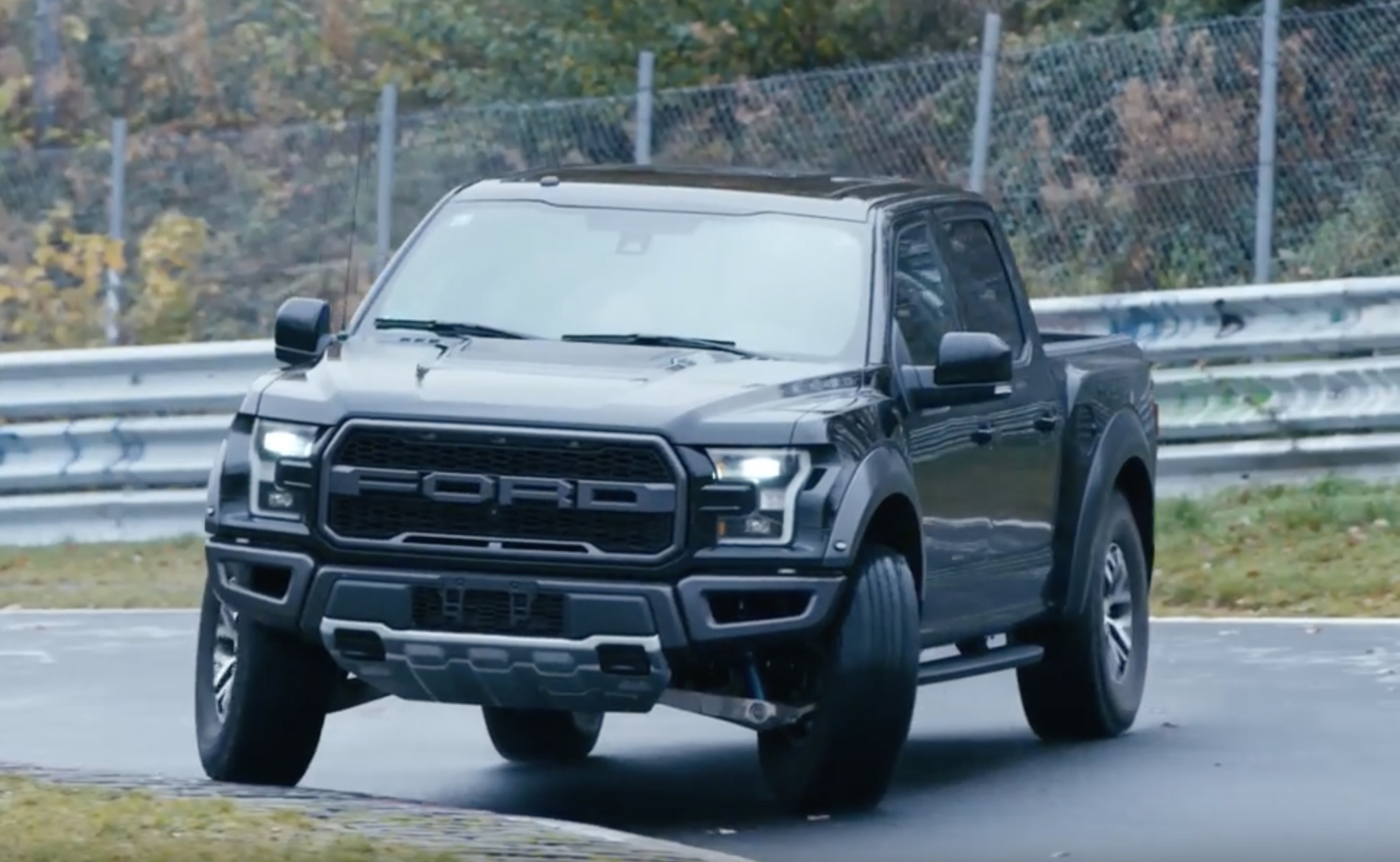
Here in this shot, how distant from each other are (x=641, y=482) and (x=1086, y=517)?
2.79m

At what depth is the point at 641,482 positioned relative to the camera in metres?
8.73

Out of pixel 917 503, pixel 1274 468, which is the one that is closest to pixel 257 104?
pixel 1274 468

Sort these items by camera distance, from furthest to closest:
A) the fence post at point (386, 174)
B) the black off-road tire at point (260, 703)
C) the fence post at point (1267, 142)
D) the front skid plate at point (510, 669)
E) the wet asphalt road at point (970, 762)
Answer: the fence post at point (386, 174) → the fence post at point (1267, 142) → the black off-road tire at point (260, 703) → the wet asphalt road at point (970, 762) → the front skid plate at point (510, 669)

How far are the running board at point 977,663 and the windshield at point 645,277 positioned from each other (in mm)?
1002

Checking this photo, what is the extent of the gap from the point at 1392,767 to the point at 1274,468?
266 inches

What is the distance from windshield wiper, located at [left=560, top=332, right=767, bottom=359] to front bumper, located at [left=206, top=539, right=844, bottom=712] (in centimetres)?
94

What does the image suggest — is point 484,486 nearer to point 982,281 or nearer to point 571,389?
point 571,389

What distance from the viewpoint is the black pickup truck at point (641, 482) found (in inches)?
344

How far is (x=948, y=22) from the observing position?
985 inches

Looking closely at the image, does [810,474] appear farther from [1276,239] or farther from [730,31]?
[730,31]

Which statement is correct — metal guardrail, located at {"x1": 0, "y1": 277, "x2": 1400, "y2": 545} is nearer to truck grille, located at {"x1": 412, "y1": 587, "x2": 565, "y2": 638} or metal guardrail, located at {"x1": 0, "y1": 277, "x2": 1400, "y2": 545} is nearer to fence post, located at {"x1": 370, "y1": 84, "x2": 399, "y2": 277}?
fence post, located at {"x1": 370, "y1": 84, "x2": 399, "y2": 277}

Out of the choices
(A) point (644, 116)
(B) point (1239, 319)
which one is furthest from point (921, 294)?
(A) point (644, 116)

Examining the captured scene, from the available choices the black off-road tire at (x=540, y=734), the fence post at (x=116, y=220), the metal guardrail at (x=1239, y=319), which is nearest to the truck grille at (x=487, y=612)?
the black off-road tire at (x=540, y=734)

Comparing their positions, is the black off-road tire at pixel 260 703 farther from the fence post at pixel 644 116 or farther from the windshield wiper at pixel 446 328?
the fence post at pixel 644 116
